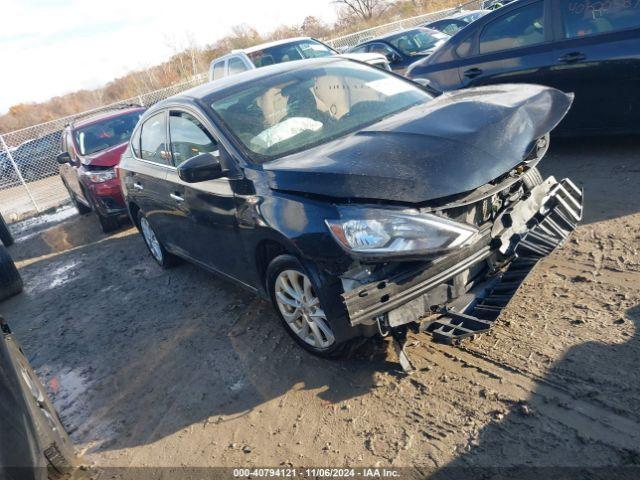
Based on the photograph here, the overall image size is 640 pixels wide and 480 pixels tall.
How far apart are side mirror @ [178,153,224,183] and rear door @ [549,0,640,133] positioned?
12.3 feet

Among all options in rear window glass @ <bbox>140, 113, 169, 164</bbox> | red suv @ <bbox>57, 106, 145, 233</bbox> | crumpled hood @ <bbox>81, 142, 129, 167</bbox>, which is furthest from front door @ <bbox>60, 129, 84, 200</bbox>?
rear window glass @ <bbox>140, 113, 169, 164</bbox>

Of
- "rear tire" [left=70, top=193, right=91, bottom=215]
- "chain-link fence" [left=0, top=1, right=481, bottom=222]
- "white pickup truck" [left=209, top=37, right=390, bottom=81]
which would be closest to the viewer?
"rear tire" [left=70, top=193, right=91, bottom=215]

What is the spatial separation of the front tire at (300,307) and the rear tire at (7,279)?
467cm

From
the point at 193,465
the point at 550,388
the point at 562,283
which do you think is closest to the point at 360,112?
the point at 562,283

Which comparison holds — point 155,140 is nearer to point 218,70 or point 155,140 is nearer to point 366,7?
point 218,70

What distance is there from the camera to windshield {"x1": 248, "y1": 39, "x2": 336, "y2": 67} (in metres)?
10.7

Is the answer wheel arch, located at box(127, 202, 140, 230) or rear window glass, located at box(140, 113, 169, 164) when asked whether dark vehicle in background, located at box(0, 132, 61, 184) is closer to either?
wheel arch, located at box(127, 202, 140, 230)

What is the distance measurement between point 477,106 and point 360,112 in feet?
2.89

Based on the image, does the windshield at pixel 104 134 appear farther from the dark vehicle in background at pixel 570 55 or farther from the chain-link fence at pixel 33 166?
the dark vehicle in background at pixel 570 55

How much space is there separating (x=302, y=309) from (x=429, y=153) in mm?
1226

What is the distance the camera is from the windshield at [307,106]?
3664 mm

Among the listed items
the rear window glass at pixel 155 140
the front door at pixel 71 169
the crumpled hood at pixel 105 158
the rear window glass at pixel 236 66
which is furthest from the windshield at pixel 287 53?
the rear window glass at pixel 155 140

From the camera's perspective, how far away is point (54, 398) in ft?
13.1

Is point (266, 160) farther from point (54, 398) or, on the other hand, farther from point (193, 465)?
point (54, 398)
